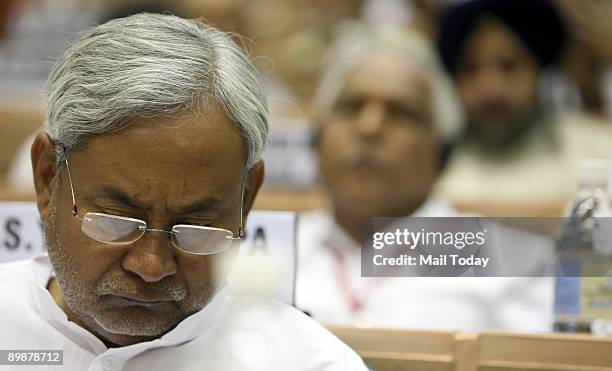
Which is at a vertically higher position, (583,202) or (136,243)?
(583,202)

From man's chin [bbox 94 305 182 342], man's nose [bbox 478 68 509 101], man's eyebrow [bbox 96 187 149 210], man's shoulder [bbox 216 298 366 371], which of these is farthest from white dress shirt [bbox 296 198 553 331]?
man's nose [bbox 478 68 509 101]

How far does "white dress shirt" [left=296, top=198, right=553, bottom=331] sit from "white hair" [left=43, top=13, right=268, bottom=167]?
521mm

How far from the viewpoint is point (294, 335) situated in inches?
75.9

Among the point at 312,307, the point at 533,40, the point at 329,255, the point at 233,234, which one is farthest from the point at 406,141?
the point at 233,234

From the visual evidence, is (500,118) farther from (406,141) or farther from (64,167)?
(64,167)

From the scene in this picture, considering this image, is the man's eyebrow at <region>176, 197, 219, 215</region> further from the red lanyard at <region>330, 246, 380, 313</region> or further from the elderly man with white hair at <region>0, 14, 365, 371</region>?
the red lanyard at <region>330, 246, 380, 313</region>

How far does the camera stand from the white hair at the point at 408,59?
3.37m

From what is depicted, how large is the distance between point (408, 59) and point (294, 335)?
63.6 inches

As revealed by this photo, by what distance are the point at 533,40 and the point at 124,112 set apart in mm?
2585

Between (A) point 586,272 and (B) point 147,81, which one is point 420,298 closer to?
(A) point 586,272

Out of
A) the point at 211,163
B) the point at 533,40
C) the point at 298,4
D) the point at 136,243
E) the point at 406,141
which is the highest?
the point at 298,4

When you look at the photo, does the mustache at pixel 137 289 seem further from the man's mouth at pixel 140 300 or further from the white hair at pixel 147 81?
the white hair at pixel 147 81

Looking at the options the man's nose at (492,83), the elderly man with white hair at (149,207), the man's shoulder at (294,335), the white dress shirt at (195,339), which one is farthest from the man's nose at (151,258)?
the man's nose at (492,83)

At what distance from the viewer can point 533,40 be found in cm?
399
